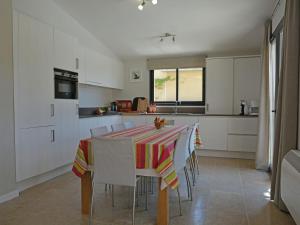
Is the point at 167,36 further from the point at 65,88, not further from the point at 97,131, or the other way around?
the point at 97,131

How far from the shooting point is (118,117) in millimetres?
5531

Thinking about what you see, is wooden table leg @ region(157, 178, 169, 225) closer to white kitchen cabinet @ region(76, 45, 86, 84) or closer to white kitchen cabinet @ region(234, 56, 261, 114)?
white kitchen cabinet @ region(76, 45, 86, 84)

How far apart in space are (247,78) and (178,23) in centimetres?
189

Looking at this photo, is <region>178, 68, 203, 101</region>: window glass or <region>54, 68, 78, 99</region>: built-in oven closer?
<region>54, 68, 78, 99</region>: built-in oven

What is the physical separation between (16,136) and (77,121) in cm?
121

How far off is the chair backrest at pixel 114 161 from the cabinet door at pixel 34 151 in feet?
4.56

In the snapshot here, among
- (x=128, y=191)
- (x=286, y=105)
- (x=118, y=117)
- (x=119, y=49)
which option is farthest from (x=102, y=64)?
(x=286, y=105)

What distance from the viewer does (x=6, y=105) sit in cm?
272

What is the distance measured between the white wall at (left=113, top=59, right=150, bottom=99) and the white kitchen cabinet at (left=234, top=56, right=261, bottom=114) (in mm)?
2107

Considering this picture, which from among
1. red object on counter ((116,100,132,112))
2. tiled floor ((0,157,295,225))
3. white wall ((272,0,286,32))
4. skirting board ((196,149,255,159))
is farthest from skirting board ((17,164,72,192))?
white wall ((272,0,286,32))

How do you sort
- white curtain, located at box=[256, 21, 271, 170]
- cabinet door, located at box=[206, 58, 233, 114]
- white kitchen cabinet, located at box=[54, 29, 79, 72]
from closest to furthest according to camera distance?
white kitchen cabinet, located at box=[54, 29, 79, 72], white curtain, located at box=[256, 21, 271, 170], cabinet door, located at box=[206, 58, 233, 114]

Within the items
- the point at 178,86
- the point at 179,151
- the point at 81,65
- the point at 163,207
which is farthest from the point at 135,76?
the point at 163,207

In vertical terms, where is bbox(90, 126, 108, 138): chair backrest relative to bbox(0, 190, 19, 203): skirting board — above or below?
above

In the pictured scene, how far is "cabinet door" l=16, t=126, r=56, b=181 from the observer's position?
2934 mm
